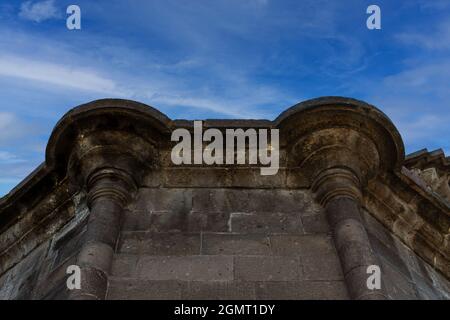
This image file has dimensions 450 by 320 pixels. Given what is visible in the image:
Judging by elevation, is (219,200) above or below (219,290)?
above

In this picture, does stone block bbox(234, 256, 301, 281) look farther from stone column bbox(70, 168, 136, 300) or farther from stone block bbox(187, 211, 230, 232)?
stone column bbox(70, 168, 136, 300)

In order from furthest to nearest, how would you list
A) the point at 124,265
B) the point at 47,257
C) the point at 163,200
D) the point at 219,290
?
1. the point at 47,257
2. the point at 163,200
3. the point at 124,265
4. the point at 219,290

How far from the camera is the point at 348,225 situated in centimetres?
539

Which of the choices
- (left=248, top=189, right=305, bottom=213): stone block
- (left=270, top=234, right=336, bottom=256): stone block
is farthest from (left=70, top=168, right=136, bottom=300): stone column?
(left=270, top=234, right=336, bottom=256): stone block

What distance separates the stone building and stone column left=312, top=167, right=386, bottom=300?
11 millimetres

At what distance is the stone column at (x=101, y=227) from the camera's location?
478cm

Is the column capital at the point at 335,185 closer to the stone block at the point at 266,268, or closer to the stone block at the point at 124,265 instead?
the stone block at the point at 266,268

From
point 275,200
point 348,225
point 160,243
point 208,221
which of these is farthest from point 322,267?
point 160,243

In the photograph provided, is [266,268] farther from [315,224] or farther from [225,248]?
[315,224]

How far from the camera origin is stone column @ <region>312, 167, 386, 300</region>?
4.85 m

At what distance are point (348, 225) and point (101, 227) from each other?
A: 6.64ft

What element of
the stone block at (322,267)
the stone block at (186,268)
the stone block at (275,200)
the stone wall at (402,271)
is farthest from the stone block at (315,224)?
the stone block at (186,268)
